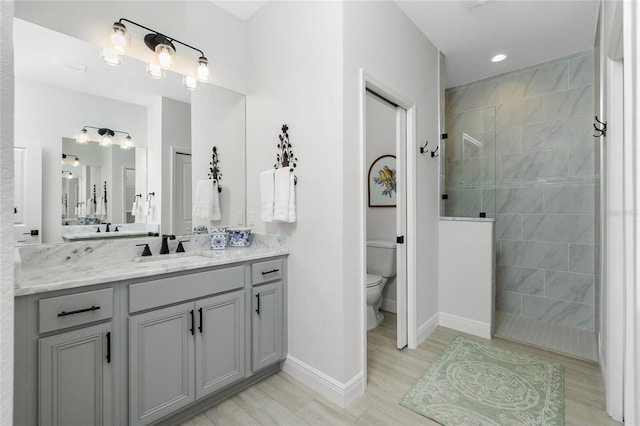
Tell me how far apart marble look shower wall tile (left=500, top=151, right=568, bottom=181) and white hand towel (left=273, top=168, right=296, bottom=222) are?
104 inches

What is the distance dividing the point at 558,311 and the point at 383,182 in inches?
87.0

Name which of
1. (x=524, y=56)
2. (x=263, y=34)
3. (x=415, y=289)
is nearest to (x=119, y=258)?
(x=263, y=34)

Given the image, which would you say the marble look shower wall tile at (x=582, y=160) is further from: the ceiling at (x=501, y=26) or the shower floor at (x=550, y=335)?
the shower floor at (x=550, y=335)

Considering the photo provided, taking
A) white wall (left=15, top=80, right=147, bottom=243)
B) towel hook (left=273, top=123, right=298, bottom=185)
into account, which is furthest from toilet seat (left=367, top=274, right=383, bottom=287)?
white wall (left=15, top=80, right=147, bottom=243)

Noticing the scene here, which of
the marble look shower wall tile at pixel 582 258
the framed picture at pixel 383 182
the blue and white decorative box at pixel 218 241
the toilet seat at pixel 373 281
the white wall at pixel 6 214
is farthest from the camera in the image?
the framed picture at pixel 383 182

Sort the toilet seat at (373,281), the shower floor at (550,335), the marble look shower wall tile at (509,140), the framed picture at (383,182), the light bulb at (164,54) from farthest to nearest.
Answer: the framed picture at (383,182) → the marble look shower wall tile at (509,140) → the toilet seat at (373,281) → the shower floor at (550,335) → the light bulb at (164,54)

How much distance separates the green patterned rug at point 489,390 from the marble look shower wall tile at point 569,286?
1085 mm

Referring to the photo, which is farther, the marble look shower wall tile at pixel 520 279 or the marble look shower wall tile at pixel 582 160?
the marble look shower wall tile at pixel 520 279

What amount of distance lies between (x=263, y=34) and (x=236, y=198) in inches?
51.3

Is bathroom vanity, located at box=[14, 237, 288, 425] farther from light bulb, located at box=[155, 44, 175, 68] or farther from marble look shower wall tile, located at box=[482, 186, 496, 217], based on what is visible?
marble look shower wall tile, located at box=[482, 186, 496, 217]

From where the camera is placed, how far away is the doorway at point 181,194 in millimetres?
2121

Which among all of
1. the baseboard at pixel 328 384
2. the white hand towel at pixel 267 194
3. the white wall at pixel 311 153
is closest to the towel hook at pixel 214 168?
the white wall at pixel 311 153

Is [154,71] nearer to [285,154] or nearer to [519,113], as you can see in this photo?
[285,154]

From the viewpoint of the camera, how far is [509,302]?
3.29 meters
